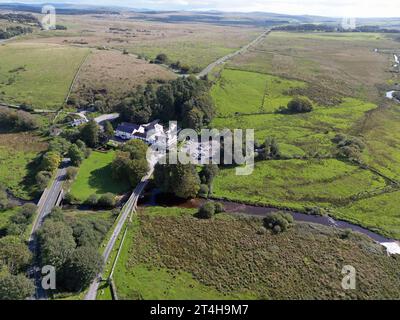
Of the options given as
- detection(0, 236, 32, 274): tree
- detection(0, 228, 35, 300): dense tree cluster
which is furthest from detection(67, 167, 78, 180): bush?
detection(0, 236, 32, 274): tree

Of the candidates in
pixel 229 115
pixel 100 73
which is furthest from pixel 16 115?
pixel 229 115

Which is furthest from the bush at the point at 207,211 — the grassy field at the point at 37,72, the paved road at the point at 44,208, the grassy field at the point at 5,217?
the grassy field at the point at 37,72

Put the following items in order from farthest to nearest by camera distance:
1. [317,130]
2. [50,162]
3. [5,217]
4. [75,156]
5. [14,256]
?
[317,130] → [75,156] → [50,162] → [5,217] → [14,256]

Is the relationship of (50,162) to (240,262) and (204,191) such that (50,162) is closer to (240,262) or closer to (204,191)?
(204,191)

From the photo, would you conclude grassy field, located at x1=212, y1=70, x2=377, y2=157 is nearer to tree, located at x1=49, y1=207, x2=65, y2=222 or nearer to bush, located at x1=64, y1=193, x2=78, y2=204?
bush, located at x1=64, y1=193, x2=78, y2=204

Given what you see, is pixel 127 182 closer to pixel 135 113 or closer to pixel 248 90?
pixel 135 113

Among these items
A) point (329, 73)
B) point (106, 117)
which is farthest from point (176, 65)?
point (329, 73)
